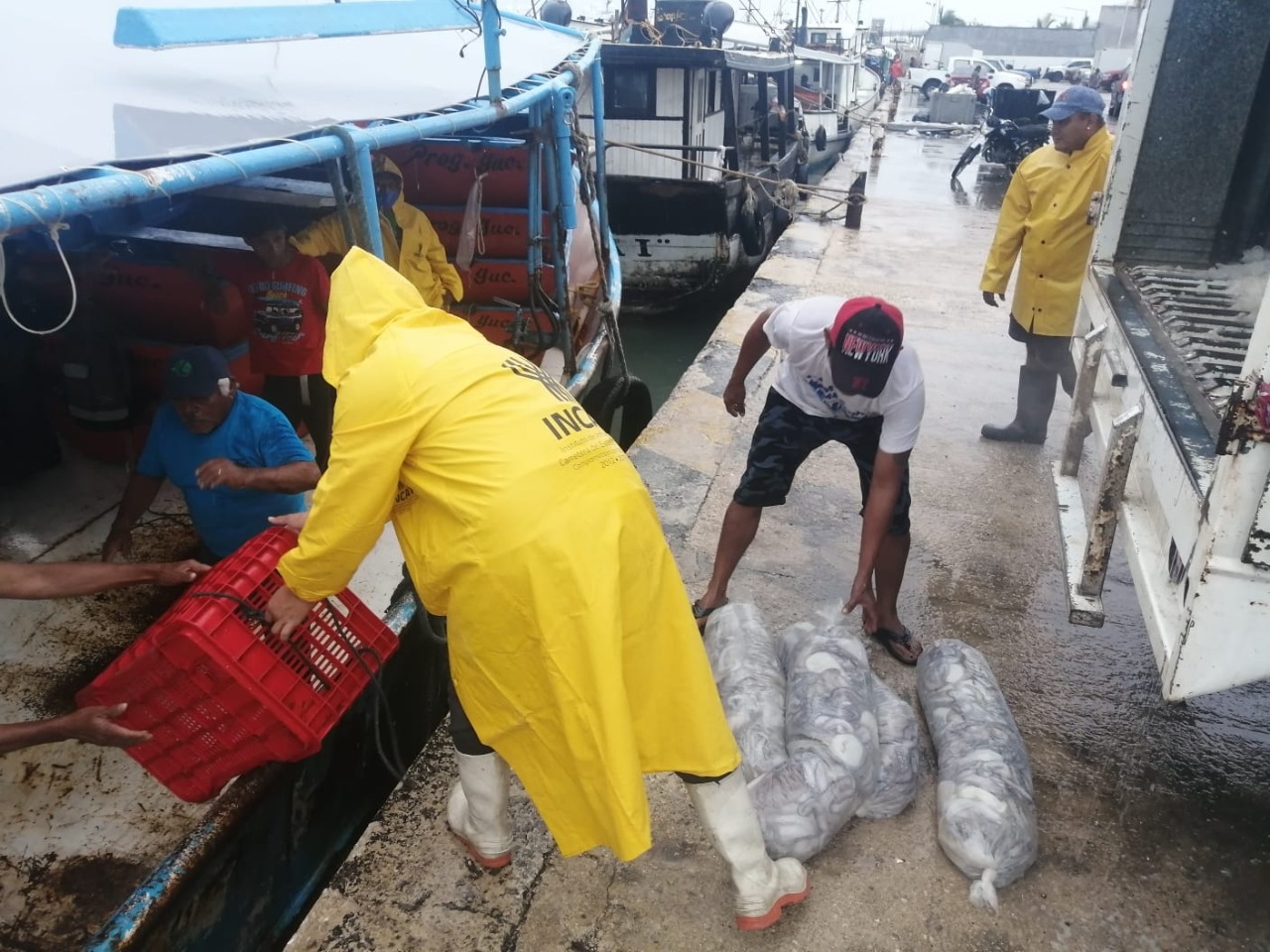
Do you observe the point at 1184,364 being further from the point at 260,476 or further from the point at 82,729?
the point at 82,729

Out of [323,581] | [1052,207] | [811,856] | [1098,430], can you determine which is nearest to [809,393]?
[1098,430]

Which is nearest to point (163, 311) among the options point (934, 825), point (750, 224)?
point (934, 825)

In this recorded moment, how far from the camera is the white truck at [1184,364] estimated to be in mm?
1768

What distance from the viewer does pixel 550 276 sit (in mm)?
6098

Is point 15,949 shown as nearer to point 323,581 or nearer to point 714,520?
point 323,581

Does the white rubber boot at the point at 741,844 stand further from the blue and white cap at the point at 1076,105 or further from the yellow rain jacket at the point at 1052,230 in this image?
the blue and white cap at the point at 1076,105

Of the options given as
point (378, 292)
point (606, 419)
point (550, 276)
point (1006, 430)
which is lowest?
point (606, 419)

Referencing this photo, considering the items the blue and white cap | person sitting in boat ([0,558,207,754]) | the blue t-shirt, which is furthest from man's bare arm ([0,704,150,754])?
the blue and white cap

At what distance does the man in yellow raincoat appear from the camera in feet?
14.2

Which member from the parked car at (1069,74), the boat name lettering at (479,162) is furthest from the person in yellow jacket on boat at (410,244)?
the parked car at (1069,74)

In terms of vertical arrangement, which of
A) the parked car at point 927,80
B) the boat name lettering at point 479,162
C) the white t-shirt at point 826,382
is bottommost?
the parked car at point 927,80

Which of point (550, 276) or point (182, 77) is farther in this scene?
point (550, 276)

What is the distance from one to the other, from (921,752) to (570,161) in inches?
144

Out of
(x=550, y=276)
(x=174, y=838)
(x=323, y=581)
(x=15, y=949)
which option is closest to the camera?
(x=323, y=581)
